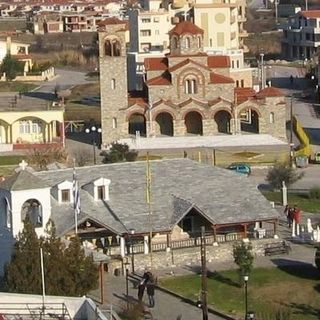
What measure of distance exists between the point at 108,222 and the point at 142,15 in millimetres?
50582

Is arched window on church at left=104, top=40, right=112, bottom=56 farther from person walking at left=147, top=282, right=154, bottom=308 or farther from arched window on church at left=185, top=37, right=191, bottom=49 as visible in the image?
person walking at left=147, top=282, right=154, bottom=308

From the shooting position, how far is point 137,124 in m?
58.9

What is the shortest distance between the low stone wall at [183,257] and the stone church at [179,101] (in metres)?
22.8

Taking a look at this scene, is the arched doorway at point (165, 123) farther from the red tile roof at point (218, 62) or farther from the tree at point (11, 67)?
the tree at point (11, 67)

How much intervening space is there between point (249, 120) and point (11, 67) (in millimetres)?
31461

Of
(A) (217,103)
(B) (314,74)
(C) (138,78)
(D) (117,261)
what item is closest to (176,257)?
(D) (117,261)

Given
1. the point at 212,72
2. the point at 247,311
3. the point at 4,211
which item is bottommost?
the point at 247,311

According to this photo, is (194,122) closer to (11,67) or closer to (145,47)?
(145,47)

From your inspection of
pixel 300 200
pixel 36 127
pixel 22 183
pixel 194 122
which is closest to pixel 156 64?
pixel 194 122

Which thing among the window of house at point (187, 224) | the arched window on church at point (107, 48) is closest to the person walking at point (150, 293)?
the window of house at point (187, 224)

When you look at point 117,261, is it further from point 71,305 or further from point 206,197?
point 71,305

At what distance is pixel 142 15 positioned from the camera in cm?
8181

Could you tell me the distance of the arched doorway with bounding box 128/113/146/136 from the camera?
5656 centimetres

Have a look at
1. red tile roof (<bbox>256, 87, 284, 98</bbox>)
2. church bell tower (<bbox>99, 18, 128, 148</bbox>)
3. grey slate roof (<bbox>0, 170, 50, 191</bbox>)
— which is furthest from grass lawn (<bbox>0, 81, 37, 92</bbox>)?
grey slate roof (<bbox>0, 170, 50, 191</bbox>)
